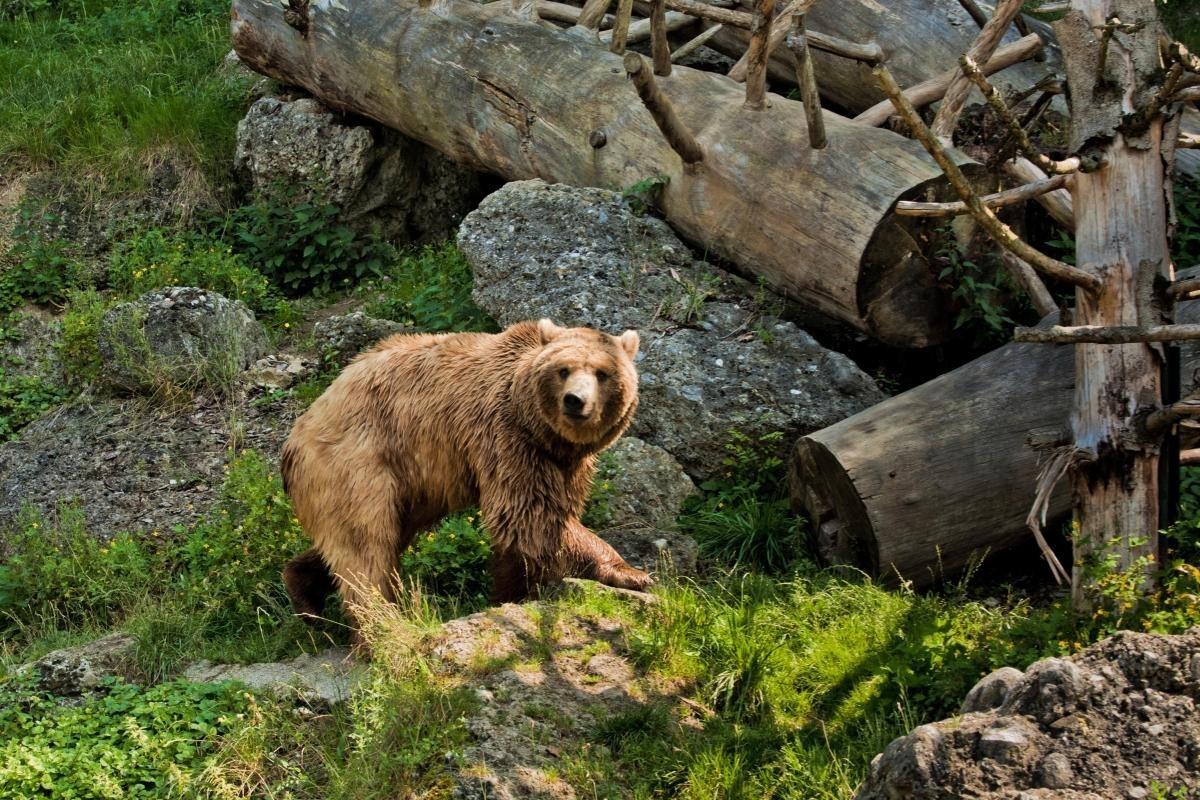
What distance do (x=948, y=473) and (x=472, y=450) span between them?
2.32 metres

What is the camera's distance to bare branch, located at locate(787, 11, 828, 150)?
295 inches

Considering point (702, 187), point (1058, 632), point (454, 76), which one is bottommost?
point (1058, 632)

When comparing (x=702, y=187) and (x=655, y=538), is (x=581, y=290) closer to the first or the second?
(x=702, y=187)

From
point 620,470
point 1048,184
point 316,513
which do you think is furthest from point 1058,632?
point 316,513

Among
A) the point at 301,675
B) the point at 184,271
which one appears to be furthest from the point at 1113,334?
the point at 184,271

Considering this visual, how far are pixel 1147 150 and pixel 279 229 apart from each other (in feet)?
Answer: 23.3

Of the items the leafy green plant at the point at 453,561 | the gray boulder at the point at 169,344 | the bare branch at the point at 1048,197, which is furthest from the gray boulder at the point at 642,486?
the gray boulder at the point at 169,344

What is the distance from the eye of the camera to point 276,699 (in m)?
5.66

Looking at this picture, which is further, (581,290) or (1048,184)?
(581,290)

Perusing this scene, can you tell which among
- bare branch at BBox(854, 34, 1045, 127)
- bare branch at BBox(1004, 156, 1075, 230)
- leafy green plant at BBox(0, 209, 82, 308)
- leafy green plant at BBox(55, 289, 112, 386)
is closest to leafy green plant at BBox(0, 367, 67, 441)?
leafy green plant at BBox(55, 289, 112, 386)

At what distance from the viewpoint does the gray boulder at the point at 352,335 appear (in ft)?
29.5

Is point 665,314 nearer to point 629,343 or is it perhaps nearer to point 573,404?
point 629,343

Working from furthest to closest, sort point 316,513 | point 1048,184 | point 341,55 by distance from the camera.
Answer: point 341,55 < point 316,513 < point 1048,184

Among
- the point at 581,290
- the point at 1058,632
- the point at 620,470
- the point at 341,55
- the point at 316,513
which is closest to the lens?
the point at 1058,632
